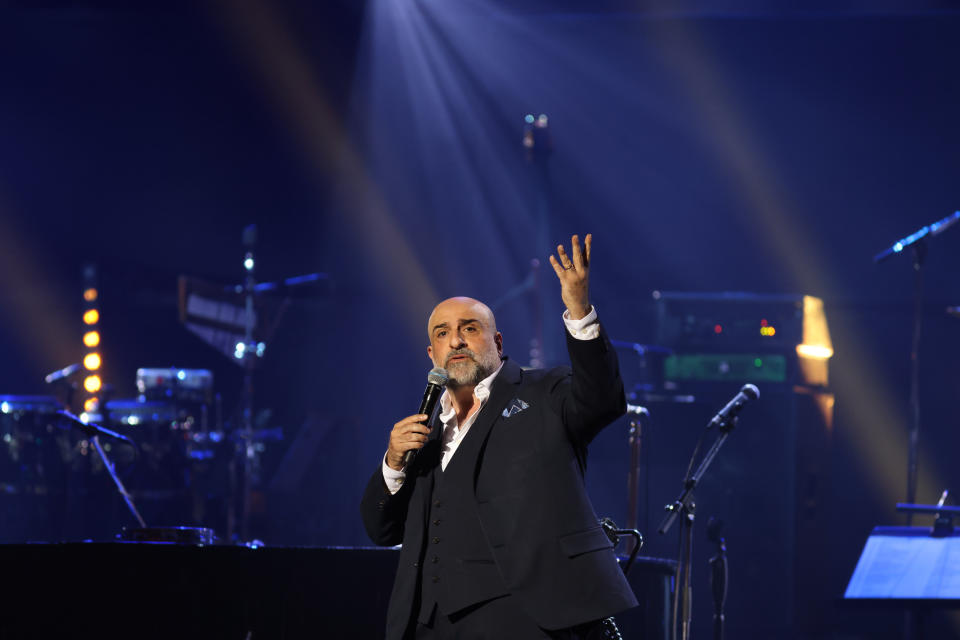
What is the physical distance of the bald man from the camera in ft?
8.89

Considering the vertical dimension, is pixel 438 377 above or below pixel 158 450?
above

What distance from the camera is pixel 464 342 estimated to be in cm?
310

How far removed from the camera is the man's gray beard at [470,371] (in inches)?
121

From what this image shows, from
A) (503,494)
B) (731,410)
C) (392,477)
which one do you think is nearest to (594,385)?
(503,494)

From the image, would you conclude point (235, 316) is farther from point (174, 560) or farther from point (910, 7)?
point (910, 7)

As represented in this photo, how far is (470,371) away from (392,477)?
38cm

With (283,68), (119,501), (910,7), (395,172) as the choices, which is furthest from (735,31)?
(119,501)

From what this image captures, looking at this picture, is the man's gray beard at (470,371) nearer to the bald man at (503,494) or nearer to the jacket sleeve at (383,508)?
the bald man at (503,494)

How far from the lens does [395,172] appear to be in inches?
359

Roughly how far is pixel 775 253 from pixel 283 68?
13.9 ft

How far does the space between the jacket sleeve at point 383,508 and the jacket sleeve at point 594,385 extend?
23.7 inches

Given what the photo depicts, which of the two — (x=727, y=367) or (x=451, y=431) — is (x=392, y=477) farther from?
(x=727, y=367)

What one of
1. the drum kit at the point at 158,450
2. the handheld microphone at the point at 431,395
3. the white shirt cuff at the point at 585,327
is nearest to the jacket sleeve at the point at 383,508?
the handheld microphone at the point at 431,395

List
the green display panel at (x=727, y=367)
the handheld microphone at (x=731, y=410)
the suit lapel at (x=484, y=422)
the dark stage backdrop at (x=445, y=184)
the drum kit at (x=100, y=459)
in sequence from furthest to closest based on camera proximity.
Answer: the dark stage backdrop at (x=445, y=184) → the drum kit at (x=100, y=459) → the green display panel at (x=727, y=367) → the handheld microphone at (x=731, y=410) → the suit lapel at (x=484, y=422)
